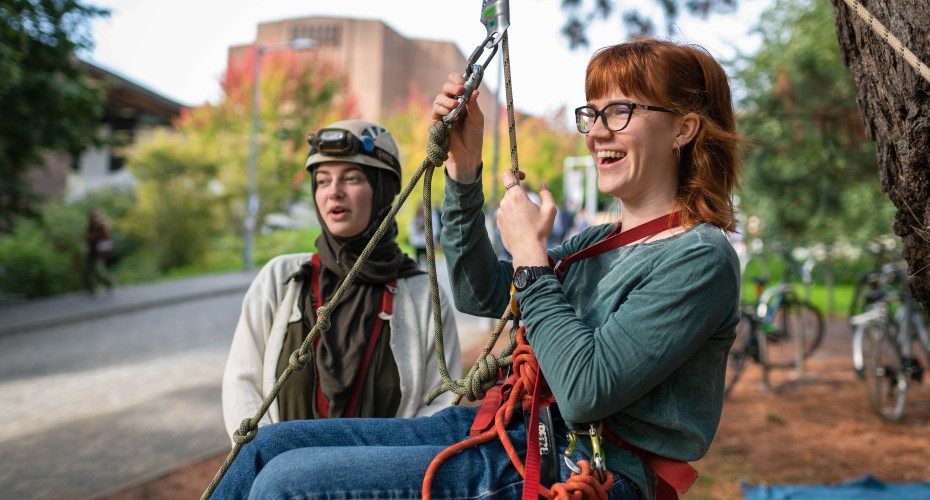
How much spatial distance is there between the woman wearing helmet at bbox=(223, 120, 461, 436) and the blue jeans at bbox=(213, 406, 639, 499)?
0.74m

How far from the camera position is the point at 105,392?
306 inches

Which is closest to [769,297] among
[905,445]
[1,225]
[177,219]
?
[905,445]

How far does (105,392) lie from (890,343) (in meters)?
7.38

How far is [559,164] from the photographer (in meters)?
45.3

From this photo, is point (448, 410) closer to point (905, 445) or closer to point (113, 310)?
point (905, 445)

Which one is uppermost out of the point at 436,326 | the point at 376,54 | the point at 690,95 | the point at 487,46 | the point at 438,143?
the point at 376,54

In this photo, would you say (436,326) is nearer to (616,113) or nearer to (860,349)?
(616,113)

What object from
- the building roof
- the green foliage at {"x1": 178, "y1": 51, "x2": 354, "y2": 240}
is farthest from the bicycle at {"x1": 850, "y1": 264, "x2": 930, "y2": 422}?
the building roof

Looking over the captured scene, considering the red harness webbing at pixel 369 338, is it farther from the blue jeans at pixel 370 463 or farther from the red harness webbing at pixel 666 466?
the red harness webbing at pixel 666 466

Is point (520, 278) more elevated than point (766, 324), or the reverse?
point (520, 278)

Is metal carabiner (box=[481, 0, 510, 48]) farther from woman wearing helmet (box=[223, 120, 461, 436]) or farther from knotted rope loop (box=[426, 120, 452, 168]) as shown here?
woman wearing helmet (box=[223, 120, 461, 436])

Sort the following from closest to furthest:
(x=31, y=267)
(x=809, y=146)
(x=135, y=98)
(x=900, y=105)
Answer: (x=900, y=105) < (x=809, y=146) < (x=31, y=267) < (x=135, y=98)

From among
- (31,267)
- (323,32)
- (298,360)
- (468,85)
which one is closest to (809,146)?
(468,85)

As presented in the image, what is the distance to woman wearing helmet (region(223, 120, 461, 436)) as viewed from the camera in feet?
8.38
